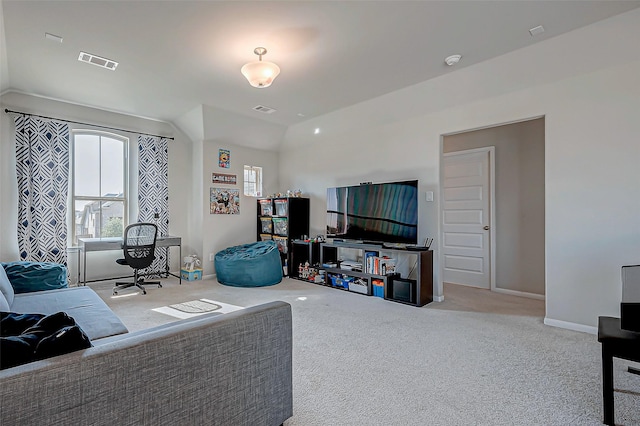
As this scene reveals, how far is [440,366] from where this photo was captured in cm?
219

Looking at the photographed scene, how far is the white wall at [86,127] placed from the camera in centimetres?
388

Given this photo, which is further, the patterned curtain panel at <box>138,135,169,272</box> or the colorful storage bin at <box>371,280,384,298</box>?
the patterned curtain panel at <box>138,135,169,272</box>

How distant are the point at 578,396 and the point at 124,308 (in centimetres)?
408

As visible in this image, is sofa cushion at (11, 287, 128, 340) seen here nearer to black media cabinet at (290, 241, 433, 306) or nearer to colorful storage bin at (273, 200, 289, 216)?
black media cabinet at (290, 241, 433, 306)

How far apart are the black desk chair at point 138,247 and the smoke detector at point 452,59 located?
4.16 metres

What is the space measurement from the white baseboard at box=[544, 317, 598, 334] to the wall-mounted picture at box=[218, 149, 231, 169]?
498 cm

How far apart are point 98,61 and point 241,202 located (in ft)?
9.82

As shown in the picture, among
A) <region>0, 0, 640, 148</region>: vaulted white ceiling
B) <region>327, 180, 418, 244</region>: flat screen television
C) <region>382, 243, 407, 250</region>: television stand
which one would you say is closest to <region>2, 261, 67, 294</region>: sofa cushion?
<region>0, 0, 640, 148</region>: vaulted white ceiling

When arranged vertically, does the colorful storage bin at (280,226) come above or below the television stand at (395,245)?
above

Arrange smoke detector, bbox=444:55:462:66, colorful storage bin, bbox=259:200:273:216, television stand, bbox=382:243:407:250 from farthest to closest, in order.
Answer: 1. colorful storage bin, bbox=259:200:273:216
2. television stand, bbox=382:243:407:250
3. smoke detector, bbox=444:55:462:66

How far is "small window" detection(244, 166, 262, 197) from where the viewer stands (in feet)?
19.2

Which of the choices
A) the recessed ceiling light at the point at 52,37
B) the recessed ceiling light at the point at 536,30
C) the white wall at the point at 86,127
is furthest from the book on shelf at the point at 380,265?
the recessed ceiling light at the point at 52,37

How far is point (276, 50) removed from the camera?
294cm

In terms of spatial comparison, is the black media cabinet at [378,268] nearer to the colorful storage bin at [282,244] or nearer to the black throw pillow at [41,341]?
the colorful storage bin at [282,244]
